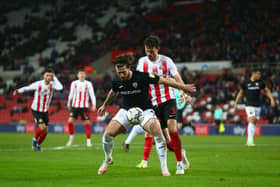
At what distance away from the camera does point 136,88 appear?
33.5 feet

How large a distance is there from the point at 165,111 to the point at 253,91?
10.0 meters

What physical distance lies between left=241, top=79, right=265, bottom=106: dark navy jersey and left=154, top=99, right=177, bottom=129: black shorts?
963 cm

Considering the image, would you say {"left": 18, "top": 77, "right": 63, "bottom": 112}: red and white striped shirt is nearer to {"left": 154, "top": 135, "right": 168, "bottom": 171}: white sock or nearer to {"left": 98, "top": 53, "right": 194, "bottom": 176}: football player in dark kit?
{"left": 98, "top": 53, "right": 194, "bottom": 176}: football player in dark kit

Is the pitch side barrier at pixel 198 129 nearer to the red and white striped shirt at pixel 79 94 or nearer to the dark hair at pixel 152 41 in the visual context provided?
the red and white striped shirt at pixel 79 94

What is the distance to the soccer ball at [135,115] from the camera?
10195 mm

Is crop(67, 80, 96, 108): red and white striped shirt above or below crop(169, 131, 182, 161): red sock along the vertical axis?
above

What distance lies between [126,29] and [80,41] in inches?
172

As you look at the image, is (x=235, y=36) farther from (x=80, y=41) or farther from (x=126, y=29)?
(x=80, y=41)

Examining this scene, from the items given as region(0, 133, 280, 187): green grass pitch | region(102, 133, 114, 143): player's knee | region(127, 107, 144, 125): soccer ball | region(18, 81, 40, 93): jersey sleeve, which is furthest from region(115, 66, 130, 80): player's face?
region(18, 81, 40, 93): jersey sleeve

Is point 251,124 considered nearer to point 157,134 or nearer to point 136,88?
point 157,134

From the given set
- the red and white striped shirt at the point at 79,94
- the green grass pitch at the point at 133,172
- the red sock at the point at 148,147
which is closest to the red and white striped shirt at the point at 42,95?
the red and white striped shirt at the point at 79,94

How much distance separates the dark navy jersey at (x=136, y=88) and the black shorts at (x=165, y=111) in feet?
4.35

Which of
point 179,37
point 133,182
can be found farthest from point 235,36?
point 133,182

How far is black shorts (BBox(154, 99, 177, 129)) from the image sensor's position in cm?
1169
